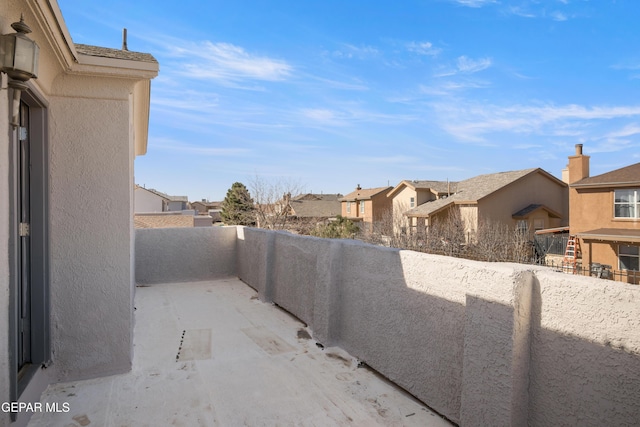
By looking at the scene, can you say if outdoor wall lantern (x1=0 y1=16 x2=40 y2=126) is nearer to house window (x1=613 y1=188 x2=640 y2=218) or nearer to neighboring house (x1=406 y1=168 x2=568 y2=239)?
house window (x1=613 y1=188 x2=640 y2=218)

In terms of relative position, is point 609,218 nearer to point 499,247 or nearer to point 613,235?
point 613,235

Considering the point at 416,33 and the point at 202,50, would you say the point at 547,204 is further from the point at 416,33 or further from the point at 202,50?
the point at 202,50

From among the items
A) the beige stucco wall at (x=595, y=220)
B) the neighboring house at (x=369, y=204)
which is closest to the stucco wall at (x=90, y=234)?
the beige stucco wall at (x=595, y=220)

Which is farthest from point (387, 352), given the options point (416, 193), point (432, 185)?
point (432, 185)

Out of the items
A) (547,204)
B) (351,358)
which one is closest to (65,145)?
(351,358)

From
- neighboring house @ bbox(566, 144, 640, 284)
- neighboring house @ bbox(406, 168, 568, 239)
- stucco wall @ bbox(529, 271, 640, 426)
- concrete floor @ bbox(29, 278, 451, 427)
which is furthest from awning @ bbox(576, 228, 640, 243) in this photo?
stucco wall @ bbox(529, 271, 640, 426)

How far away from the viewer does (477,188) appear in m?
28.8

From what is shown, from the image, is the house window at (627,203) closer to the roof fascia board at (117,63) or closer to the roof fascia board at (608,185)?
the roof fascia board at (608,185)

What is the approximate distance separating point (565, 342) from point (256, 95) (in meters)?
17.8

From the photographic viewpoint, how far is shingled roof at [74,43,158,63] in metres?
3.92

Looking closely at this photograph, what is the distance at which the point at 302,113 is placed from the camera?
88.6 ft

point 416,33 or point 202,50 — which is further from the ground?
point 416,33

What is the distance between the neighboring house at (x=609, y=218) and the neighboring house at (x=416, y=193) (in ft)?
43.3

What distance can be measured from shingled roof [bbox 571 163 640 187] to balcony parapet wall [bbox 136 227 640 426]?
61.2ft
